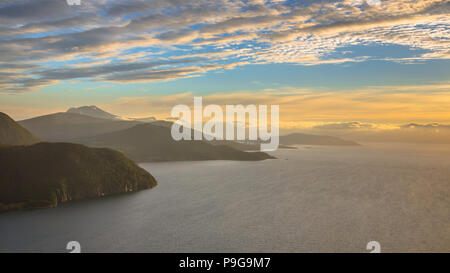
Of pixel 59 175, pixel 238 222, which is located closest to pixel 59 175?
pixel 59 175

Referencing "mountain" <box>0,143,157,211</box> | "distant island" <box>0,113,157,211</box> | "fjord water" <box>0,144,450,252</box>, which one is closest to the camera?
"fjord water" <box>0,144,450,252</box>

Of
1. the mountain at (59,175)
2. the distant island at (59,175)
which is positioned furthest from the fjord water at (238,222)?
the mountain at (59,175)

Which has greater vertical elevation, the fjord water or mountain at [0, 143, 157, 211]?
mountain at [0, 143, 157, 211]

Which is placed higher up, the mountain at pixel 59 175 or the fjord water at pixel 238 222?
the mountain at pixel 59 175

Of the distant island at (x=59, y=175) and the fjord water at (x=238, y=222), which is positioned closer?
the fjord water at (x=238, y=222)

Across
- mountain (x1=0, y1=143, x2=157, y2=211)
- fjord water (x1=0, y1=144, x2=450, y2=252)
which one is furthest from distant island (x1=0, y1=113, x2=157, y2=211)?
fjord water (x1=0, y1=144, x2=450, y2=252)

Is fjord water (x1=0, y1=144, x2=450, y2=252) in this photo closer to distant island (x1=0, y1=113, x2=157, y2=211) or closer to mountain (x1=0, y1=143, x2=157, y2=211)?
distant island (x1=0, y1=113, x2=157, y2=211)

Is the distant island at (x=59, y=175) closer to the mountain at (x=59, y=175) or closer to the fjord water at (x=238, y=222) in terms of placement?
the mountain at (x=59, y=175)

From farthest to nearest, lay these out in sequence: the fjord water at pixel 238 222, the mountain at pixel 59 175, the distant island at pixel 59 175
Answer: the mountain at pixel 59 175 < the distant island at pixel 59 175 < the fjord water at pixel 238 222

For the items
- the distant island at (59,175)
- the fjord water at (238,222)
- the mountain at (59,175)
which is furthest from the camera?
the mountain at (59,175)
